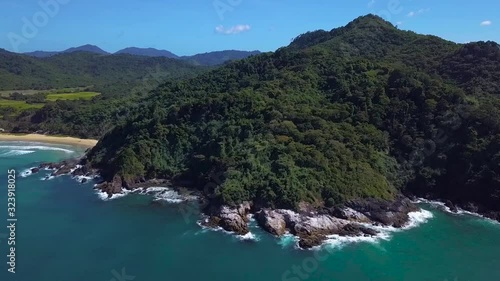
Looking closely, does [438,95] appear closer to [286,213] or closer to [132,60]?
[286,213]

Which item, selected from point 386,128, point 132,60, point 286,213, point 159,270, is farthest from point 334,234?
point 132,60

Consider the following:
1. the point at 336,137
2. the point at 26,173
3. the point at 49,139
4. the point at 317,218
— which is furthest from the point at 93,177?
the point at 336,137

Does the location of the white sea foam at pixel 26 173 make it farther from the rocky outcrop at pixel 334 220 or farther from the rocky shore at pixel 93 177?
the rocky outcrop at pixel 334 220

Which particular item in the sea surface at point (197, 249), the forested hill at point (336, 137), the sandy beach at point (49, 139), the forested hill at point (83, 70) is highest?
the forested hill at point (83, 70)

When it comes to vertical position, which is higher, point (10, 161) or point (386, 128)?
point (386, 128)

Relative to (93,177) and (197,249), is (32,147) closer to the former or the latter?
(93,177)

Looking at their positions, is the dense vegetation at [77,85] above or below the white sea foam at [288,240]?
above

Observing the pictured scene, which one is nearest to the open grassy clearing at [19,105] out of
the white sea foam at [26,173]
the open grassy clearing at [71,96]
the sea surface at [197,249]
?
the open grassy clearing at [71,96]
